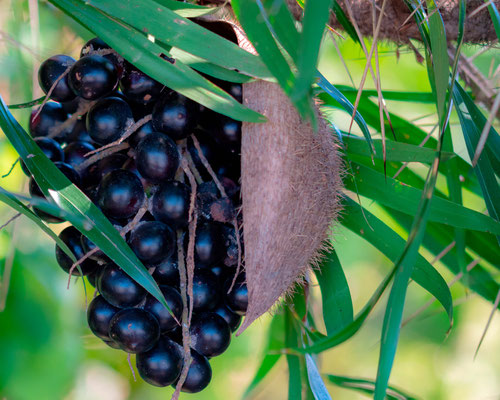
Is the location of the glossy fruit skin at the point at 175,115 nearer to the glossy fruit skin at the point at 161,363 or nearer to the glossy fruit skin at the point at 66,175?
the glossy fruit skin at the point at 66,175

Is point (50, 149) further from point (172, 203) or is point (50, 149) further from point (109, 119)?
point (172, 203)

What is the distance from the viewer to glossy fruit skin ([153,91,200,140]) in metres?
0.69

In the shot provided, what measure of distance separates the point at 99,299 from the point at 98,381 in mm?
1230

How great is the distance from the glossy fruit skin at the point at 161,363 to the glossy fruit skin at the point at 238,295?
10 centimetres

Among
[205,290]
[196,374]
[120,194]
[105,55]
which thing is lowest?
[196,374]

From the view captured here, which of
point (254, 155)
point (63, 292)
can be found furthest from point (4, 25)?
point (254, 155)

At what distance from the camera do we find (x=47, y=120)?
0.86m

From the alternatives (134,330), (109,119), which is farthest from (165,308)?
(109,119)

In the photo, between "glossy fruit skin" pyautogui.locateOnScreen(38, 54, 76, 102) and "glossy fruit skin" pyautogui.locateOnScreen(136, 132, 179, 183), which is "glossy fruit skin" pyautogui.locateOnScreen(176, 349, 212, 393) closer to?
"glossy fruit skin" pyautogui.locateOnScreen(136, 132, 179, 183)

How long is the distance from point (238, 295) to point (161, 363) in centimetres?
14

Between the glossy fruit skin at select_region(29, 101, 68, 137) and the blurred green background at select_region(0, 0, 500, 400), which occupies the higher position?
the glossy fruit skin at select_region(29, 101, 68, 137)

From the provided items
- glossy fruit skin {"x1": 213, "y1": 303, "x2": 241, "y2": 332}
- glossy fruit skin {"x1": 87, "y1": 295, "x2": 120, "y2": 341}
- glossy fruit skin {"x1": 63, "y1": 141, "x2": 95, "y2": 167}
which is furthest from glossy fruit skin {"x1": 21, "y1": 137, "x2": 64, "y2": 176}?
glossy fruit skin {"x1": 213, "y1": 303, "x2": 241, "y2": 332}

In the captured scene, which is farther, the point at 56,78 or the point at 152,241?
the point at 56,78

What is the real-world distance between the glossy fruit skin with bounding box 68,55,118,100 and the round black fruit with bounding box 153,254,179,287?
25cm
